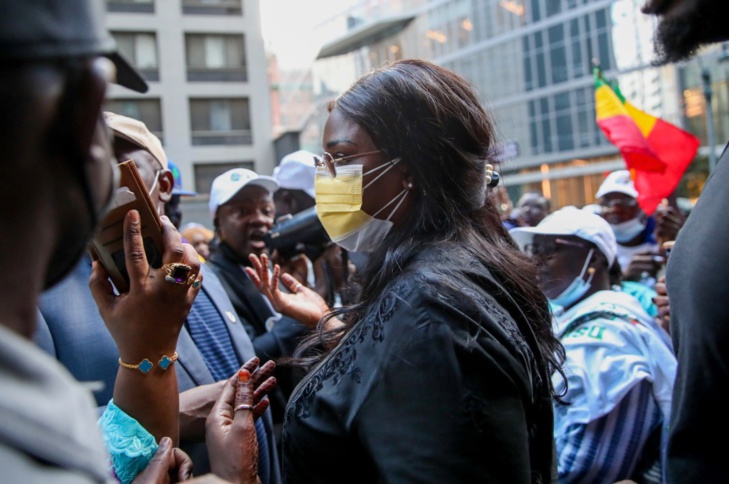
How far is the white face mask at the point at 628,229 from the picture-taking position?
5.77 meters

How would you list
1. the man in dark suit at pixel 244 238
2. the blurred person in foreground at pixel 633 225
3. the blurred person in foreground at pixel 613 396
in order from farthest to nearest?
the blurred person in foreground at pixel 633 225 → the man in dark suit at pixel 244 238 → the blurred person in foreground at pixel 613 396

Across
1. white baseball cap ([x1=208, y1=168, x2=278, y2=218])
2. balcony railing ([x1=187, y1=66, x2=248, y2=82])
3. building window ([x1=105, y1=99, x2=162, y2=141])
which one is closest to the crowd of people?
white baseball cap ([x1=208, y1=168, x2=278, y2=218])

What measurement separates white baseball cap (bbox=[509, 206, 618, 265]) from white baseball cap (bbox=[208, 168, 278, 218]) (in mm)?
1539

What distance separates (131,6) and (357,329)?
98.2ft

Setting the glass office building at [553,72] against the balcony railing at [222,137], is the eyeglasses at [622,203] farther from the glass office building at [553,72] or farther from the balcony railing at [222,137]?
the balcony railing at [222,137]

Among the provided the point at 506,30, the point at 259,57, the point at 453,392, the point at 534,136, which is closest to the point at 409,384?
the point at 453,392

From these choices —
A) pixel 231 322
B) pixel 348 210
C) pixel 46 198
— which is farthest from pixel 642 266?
pixel 46 198

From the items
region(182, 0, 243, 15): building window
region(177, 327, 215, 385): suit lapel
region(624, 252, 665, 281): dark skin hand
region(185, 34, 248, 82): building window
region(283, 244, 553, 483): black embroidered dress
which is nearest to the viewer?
region(283, 244, 553, 483): black embroidered dress

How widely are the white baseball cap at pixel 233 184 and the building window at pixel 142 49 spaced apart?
84.6ft

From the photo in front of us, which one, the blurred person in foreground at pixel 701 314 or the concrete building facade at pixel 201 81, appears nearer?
the blurred person in foreground at pixel 701 314

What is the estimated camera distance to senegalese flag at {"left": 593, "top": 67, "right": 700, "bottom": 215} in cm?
571

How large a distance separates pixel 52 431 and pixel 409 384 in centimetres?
83

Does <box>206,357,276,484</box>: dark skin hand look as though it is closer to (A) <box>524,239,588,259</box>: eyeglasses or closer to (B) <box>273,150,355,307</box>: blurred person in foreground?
(A) <box>524,239,588,259</box>: eyeglasses

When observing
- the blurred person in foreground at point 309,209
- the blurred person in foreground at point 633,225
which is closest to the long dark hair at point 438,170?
the blurred person in foreground at point 309,209
